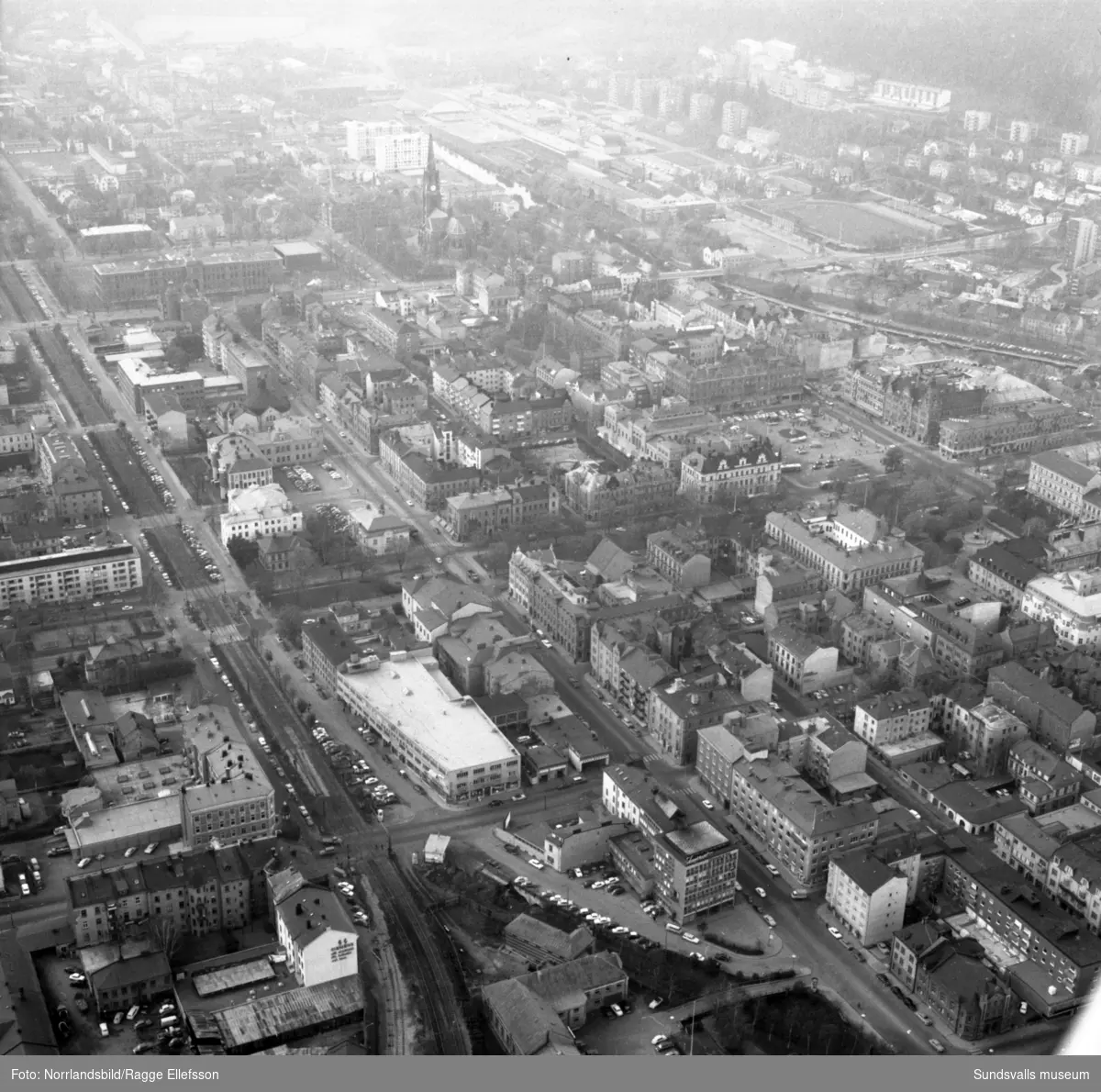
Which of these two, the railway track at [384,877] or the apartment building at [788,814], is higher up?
the apartment building at [788,814]

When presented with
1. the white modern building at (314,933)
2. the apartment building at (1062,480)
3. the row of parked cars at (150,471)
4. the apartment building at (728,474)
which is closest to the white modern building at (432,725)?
the white modern building at (314,933)

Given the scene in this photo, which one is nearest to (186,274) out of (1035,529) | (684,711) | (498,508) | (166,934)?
(498,508)

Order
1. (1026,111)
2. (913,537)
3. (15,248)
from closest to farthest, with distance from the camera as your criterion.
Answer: (913,537)
(15,248)
(1026,111)

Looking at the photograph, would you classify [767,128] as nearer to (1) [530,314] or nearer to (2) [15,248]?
(1) [530,314]

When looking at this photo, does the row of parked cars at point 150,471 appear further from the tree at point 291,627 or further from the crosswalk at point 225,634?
the tree at point 291,627

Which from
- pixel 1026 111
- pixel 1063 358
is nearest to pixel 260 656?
pixel 1063 358

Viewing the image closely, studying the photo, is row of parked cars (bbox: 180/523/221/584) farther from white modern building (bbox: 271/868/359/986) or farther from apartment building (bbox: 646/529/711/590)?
white modern building (bbox: 271/868/359/986)

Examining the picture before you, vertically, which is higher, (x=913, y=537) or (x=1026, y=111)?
(x=1026, y=111)
